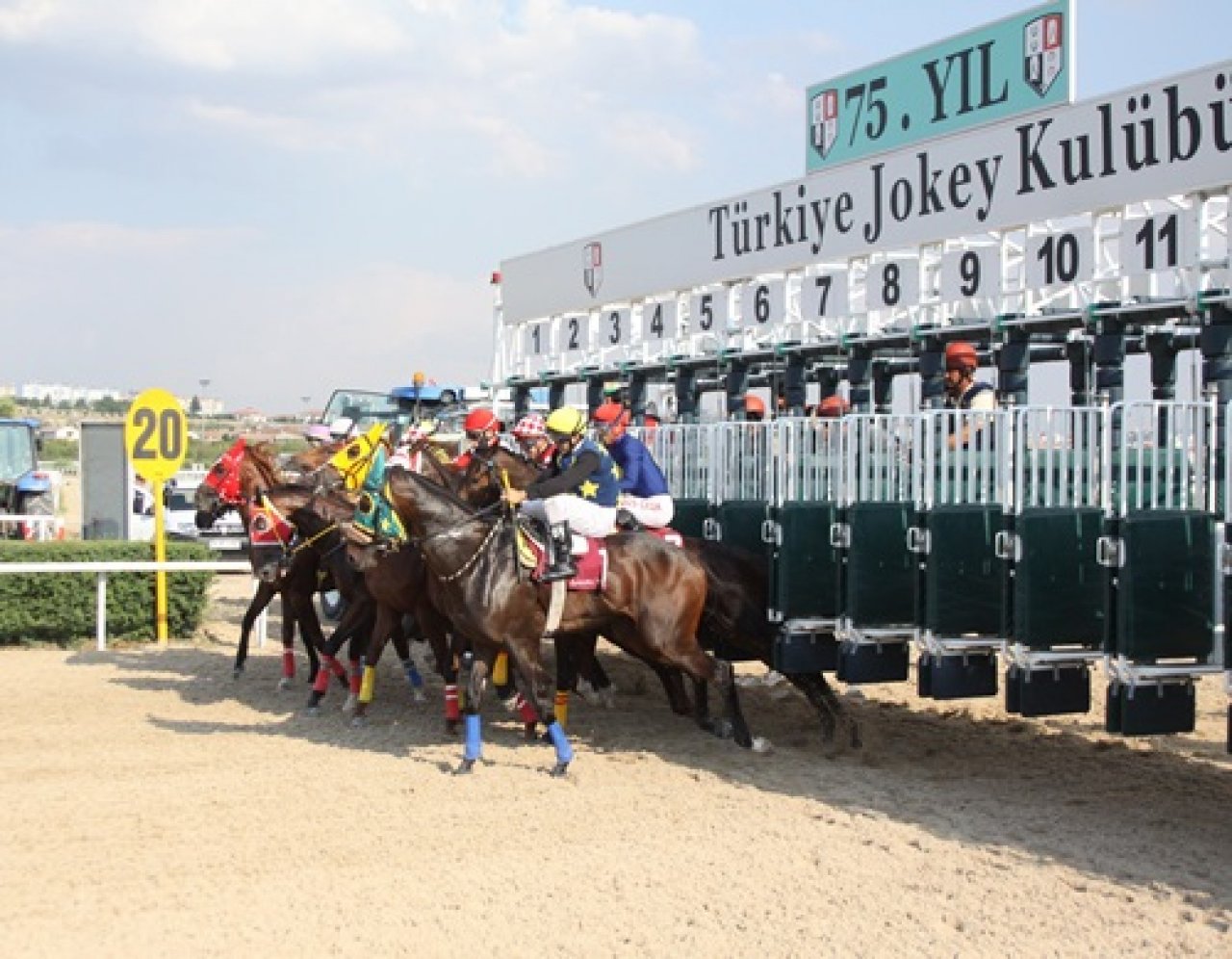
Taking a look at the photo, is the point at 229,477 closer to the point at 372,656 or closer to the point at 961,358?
the point at 372,656

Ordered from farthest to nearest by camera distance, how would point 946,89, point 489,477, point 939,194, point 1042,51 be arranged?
point 946,89 → point 939,194 → point 1042,51 → point 489,477

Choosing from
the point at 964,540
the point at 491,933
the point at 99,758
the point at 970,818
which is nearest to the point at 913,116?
the point at 964,540

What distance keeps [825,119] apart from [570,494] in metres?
4.93

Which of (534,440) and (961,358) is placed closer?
(961,358)

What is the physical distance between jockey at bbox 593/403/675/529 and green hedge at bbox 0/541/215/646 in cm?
581

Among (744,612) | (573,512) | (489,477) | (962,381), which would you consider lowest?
(744,612)

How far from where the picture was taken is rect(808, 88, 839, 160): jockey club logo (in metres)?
12.5

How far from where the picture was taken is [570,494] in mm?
9141

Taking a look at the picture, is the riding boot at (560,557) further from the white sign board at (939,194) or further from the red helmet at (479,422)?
the white sign board at (939,194)

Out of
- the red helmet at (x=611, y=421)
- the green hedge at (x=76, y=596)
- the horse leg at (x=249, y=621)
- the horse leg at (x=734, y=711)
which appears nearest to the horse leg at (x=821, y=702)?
the horse leg at (x=734, y=711)

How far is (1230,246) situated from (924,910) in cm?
446

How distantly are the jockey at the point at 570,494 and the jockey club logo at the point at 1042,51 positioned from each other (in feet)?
12.6

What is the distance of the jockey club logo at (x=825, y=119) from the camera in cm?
1249

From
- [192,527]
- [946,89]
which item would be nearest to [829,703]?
[946,89]
